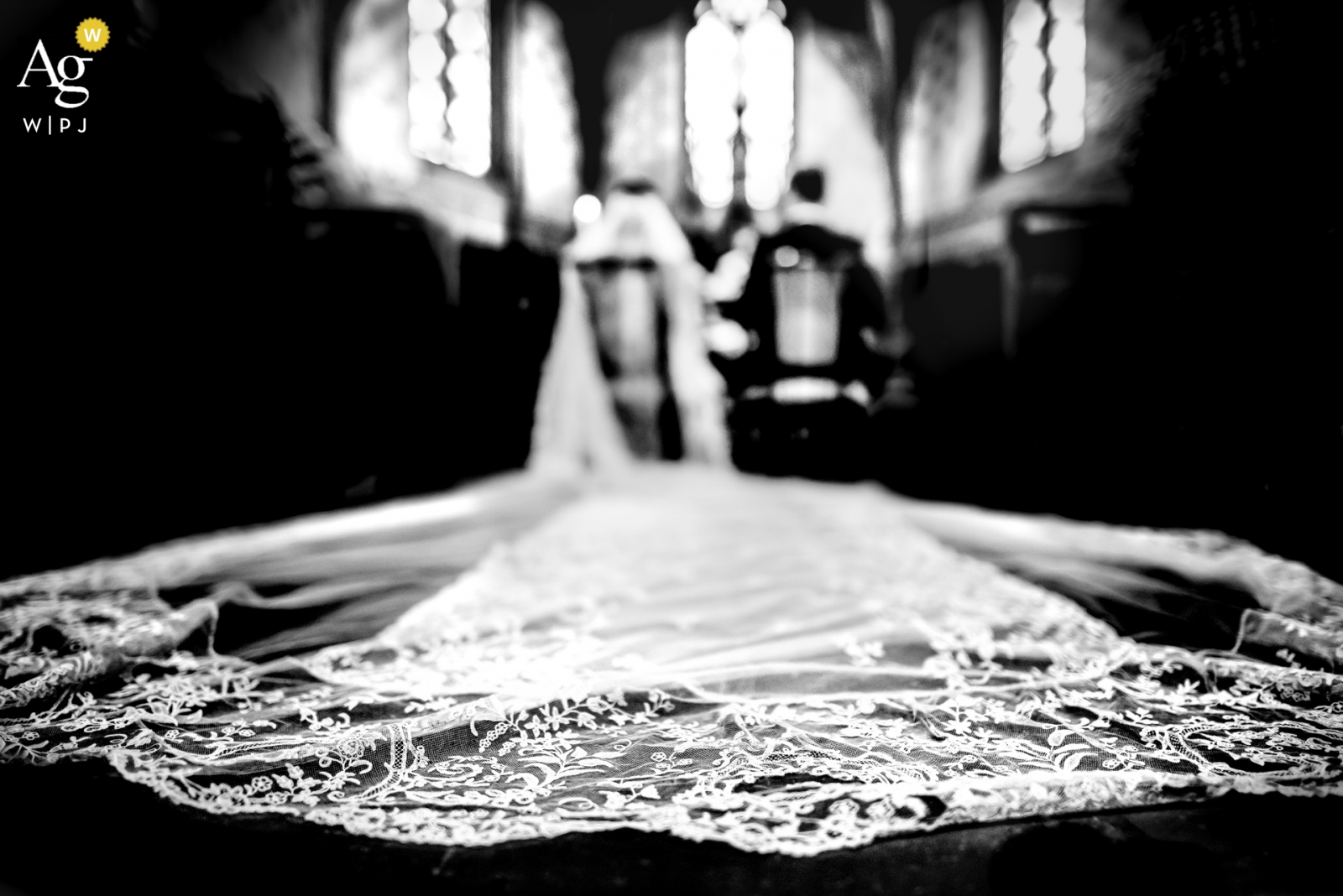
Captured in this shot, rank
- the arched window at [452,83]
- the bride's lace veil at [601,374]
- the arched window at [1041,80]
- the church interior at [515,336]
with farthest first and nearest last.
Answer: the arched window at [452,83]
the arched window at [1041,80]
the bride's lace veil at [601,374]
the church interior at [515,336]

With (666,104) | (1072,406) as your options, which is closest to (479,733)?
(1072,406)

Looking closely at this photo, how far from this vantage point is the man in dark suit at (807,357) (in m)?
3.72

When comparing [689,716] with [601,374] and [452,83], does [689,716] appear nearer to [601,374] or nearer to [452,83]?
[601,374]

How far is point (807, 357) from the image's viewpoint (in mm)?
3986

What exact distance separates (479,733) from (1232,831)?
3.19ft

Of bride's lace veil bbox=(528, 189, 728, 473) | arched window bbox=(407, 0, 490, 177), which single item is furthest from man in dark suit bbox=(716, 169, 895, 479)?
arched window bbox=(407, 0, 490, 177)

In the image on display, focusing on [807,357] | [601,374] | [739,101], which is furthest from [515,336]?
[739,101]

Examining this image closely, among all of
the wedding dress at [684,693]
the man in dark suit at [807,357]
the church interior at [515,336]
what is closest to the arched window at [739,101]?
the church interior at [515,336]

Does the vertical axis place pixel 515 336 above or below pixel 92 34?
below

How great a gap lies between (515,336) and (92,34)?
2.07 metres

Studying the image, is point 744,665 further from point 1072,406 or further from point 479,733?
point 1072,406

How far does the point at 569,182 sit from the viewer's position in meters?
5.65

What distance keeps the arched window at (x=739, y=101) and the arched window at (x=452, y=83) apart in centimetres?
175

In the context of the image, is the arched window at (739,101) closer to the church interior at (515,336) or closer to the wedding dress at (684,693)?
the church interior at (515,336)
